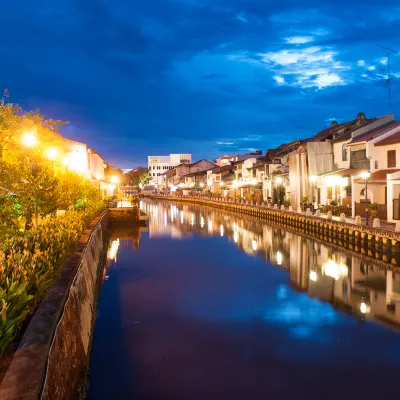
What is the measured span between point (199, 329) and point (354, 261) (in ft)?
46.5

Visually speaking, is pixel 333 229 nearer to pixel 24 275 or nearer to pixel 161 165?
pixel 24 275

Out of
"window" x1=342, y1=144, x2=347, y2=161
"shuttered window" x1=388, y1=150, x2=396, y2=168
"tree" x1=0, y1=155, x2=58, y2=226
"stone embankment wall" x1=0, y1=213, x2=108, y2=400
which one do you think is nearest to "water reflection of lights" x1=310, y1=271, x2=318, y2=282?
"tree" x1=0, y1=155, x2=58, y2=226

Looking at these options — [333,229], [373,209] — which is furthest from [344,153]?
[373,209]

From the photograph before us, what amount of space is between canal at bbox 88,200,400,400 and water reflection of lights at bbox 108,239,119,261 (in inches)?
44.1

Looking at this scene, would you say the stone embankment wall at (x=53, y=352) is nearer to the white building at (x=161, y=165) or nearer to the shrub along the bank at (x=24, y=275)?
the shrub along the bank at (x=24, y=275)

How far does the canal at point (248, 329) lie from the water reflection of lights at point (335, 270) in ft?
0.19

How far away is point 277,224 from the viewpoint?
46.4m

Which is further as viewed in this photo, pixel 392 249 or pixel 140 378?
pixel 392 249

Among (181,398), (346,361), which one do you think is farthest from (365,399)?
(181,398)

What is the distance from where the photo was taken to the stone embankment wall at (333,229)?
24641mm

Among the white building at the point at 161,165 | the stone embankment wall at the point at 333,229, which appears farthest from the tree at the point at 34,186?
the white building at the point at 161,165

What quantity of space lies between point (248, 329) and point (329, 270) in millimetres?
10933

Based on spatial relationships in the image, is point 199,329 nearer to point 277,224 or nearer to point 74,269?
point 74,269

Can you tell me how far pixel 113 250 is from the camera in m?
32.1
